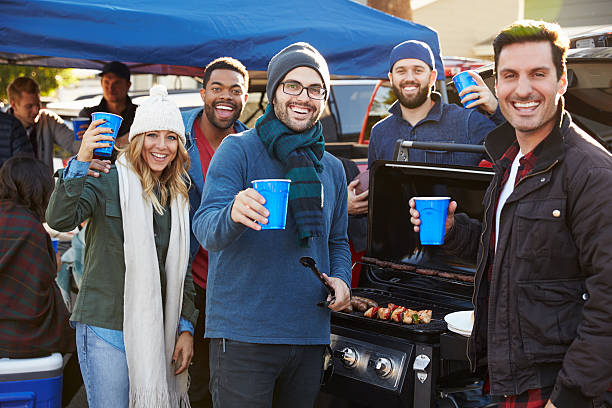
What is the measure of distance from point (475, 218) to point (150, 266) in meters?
1.54

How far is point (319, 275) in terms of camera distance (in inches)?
102

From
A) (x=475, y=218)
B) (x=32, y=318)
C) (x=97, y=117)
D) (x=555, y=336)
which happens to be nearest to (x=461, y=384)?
(x=475, y=218)

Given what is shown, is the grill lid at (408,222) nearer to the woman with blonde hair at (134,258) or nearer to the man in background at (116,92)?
the woman with blonde hair at (134,258)

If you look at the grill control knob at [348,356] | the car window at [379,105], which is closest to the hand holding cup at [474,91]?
the grill control knob at [348,356]

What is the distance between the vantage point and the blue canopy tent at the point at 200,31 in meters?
4.43

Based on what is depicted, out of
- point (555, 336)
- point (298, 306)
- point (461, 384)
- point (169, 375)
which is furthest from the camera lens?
point (169, 375)

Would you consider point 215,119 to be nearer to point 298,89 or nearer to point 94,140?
point 94,140

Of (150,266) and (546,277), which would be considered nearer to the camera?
(546,277)

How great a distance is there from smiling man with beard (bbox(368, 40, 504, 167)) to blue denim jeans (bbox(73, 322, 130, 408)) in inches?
74.5

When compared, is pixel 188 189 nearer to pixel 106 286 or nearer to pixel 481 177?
pixel 106 286

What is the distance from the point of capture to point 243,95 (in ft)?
13.3

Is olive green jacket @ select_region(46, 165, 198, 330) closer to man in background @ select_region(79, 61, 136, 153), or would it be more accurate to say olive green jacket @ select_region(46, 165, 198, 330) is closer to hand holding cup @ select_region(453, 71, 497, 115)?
hand holding cup @ select_region(453, 71, 497, 115)

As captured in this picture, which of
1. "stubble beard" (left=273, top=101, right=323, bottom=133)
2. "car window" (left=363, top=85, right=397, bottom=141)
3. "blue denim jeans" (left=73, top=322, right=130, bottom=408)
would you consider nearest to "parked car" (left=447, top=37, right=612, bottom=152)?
"stubble beard" (left=273, top=101, right=323, bottom=133)

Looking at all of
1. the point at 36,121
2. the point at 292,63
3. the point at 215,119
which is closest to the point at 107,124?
the point at 215,119
